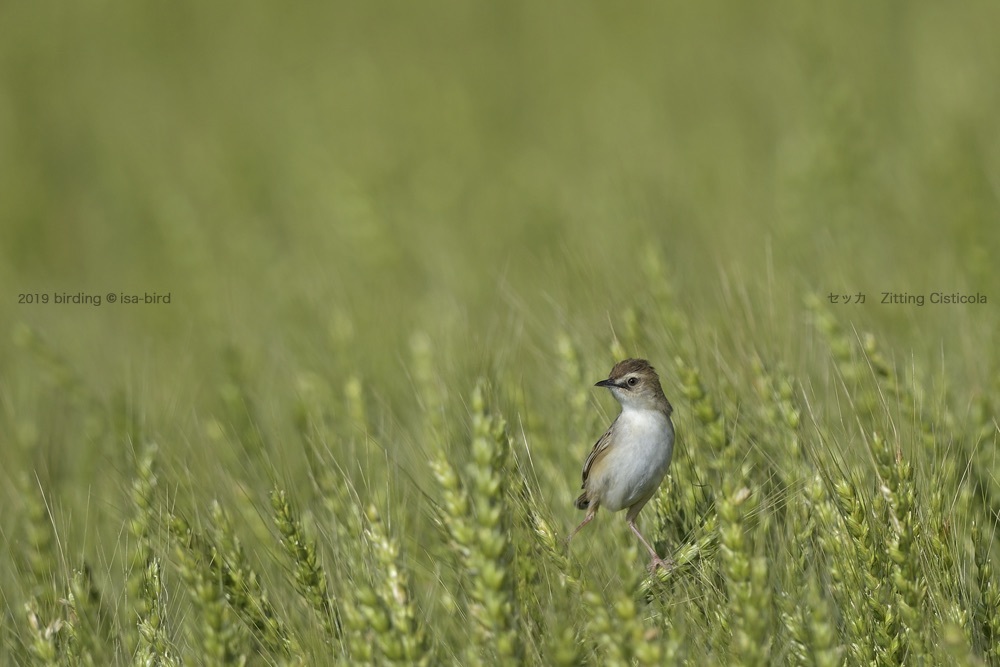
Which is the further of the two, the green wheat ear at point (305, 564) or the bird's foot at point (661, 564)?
the green wheat ear at point (305, 564)

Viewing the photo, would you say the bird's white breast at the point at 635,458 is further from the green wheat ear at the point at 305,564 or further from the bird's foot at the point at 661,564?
the green wheat ear at the point at 305,564

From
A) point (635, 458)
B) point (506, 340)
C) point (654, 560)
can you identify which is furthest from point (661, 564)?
point (506, 340)

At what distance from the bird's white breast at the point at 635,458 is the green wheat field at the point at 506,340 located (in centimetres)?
18

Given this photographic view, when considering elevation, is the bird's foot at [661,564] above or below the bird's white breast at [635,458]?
below

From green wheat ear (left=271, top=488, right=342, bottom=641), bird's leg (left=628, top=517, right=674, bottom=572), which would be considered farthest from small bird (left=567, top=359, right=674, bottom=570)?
green wheat ear (left=271, top=488, right=342, bottom=641)

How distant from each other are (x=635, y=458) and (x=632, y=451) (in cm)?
3

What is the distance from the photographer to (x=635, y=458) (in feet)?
8.46

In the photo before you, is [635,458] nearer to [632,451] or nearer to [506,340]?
[632,451]

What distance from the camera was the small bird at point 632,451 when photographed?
2.57 m

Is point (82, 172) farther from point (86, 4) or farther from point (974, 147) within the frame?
point (974, 147)

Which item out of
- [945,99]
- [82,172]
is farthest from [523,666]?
[82,172]

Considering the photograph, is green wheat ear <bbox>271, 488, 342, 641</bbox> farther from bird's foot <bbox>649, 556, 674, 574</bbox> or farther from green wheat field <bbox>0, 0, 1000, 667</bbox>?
bird's foot <bbox>649, 556, 674, 574</bbox>

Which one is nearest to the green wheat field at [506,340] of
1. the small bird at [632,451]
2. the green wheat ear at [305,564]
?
the green wheat ear at [305,564]

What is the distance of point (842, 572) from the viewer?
2.52 m
